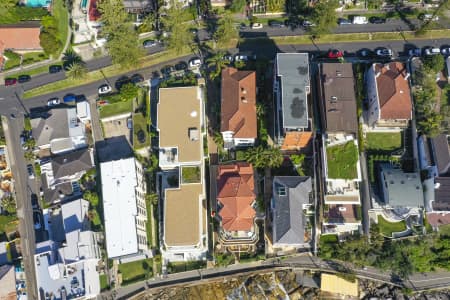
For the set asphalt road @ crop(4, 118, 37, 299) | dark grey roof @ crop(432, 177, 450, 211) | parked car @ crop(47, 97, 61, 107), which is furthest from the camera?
parked car @ crop(47, 97, 61, 107)

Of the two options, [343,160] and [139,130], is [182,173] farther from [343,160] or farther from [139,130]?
[343,160]

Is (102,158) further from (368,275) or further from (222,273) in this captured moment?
(368,275)

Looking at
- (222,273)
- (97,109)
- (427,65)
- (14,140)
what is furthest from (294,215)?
(14,140)

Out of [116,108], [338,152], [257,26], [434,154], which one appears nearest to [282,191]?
[338,152]

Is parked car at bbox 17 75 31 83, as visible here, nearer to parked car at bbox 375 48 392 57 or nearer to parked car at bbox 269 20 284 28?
parked car at bbox 269 20 284 28

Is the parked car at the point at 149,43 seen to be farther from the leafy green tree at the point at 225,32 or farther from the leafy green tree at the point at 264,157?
the leafy green tree at the point at 264,157

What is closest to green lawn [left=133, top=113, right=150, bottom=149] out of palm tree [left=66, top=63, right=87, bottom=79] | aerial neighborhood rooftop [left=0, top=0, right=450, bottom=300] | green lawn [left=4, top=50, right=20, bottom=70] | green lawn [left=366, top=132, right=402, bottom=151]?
aerial neighborhood rooftop [left=0, top=0, right=450, bottom=300]
